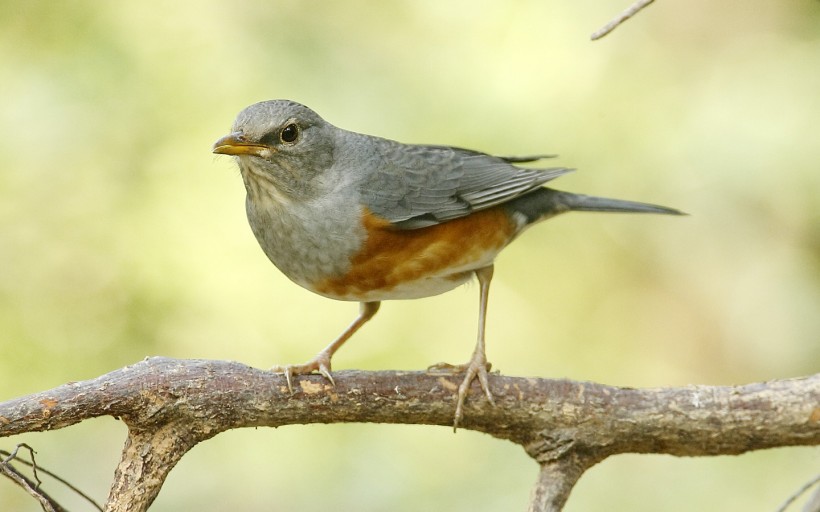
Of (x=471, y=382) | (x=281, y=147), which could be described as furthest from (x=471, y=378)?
(x=281, y=147)

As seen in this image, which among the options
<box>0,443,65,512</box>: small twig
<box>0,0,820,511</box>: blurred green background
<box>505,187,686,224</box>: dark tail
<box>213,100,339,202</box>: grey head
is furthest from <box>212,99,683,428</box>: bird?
<box>0,0,820,511</box>: blurred green background

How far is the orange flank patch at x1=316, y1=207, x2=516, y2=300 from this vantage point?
450cm

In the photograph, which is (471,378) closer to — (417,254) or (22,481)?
(417,254)

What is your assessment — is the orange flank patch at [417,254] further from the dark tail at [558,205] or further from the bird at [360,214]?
the dark tail at [558,205]

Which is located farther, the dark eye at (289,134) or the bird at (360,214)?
the dark eye at (289,134)

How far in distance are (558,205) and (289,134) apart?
5.65 feet

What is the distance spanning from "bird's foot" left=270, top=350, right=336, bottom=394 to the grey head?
31.3 inches

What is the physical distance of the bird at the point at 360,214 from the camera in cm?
448

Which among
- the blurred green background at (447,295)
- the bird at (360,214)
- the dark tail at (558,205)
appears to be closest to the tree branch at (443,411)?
the bird at (360,214)

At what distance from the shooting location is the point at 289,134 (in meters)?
4.62

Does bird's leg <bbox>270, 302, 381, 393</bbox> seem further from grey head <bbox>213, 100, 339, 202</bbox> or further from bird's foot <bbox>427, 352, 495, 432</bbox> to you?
grey head <bbox>213, 100, 339, 202</bbox>

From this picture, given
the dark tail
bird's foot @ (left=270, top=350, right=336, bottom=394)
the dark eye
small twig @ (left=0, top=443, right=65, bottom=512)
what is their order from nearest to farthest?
small twig @ (left=0, top=443, right=65, bottom=512) < bird's foot @ (left=270, top=350, right=336, bottom=394) < the dark eye < the dark tail

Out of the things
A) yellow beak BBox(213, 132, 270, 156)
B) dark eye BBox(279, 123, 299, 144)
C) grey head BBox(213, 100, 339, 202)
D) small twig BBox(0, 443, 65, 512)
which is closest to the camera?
small twig BBox(0, 443, 65, 512)

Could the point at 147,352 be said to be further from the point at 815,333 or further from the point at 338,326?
the point at 815,333
